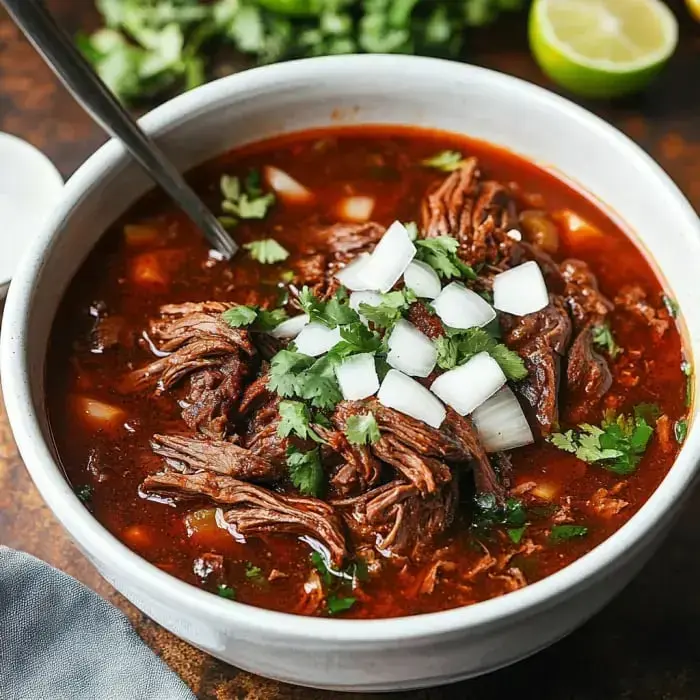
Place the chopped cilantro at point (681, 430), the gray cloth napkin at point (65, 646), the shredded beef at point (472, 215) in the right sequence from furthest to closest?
the shredded beef at point (472, 215), the chopped cilantro at point (681, 430), the gray cloth napkin at point (65, 646)

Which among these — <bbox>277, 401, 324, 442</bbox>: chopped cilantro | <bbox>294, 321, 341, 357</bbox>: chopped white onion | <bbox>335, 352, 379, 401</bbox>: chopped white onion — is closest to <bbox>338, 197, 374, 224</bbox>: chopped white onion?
<bbox>294, 321, 341, 357</bbox>: chopped white onion

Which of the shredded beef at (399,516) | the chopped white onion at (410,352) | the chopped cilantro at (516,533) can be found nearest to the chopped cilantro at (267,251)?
the chopped white onion at (410,352)

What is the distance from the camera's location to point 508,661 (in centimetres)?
280

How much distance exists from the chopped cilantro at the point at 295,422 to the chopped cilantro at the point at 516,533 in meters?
0.54

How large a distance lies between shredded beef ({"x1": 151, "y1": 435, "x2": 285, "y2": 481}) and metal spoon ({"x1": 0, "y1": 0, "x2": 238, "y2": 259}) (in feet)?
2.41

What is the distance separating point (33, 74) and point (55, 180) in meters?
0.72

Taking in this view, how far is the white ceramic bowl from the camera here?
251 centimetres

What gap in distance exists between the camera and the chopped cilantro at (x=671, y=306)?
132 inches

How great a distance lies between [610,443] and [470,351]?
0.45 meters

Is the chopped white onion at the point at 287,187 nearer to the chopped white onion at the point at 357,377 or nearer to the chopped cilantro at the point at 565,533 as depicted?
the chopped white onion at the point at 357,377

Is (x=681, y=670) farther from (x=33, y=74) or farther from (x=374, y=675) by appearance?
(x=33, y=74)

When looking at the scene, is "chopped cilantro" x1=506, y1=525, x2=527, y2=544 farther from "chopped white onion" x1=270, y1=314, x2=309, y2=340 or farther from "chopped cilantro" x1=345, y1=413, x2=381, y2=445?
"chopped white onion" x1=270, y1=314, x2=309, y2=340

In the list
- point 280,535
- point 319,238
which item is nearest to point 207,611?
point 280,535

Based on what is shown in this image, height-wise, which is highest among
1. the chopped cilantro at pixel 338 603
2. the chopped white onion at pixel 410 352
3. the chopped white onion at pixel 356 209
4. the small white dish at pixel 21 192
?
the small white dish at pixel 21 192
